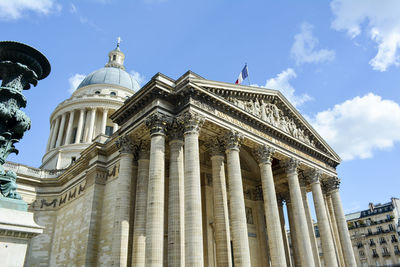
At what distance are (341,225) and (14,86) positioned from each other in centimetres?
2879

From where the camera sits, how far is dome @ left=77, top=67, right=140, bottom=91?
166ft

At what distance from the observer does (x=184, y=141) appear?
19375mm

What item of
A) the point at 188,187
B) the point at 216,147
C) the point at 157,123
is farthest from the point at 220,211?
the point at 157,123

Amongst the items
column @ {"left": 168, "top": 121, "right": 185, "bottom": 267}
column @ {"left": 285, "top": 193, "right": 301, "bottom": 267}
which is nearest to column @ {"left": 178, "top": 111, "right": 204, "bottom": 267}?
column @ {"left": 168, "top": 121, "right": 185, "bottom": 267}

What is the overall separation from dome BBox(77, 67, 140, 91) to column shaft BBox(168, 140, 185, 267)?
113ft

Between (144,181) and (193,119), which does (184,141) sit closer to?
(193,119)

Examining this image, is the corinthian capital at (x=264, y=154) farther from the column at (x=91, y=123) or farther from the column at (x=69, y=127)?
the column at (x=69, y=127)

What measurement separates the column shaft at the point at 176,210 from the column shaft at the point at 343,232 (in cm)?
1829

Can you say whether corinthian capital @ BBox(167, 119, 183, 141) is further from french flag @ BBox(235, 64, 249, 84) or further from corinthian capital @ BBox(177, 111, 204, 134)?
french flag @ BBox(235, 64, 249, 84)

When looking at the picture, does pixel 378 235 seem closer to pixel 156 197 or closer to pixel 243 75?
pixel 243 75

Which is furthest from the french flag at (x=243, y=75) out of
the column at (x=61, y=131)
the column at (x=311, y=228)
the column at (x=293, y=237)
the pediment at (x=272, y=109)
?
the column at (x=61, y=131)

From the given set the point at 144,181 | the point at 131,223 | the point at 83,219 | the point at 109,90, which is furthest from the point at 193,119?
the point at 109,90

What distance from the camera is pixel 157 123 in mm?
19438

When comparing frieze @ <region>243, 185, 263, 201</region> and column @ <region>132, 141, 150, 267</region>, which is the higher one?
frieze @ <region>243, 185, 263, 201</region>
